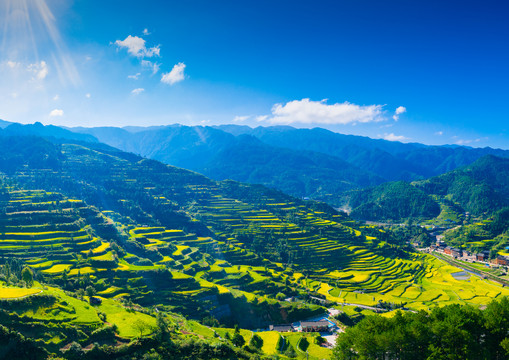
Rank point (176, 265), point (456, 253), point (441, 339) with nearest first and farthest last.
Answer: point (441, 339) → point (176, 265) → point (456, 253)

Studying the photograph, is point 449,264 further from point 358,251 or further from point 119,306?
point 119,306

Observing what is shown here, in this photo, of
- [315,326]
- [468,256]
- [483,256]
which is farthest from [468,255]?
[315,326]

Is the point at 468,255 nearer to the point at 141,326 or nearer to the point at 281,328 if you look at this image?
the point at 281,328

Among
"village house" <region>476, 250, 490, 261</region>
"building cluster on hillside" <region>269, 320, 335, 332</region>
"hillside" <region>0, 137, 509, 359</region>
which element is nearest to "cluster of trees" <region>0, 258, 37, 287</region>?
"hillside" <region>0, 137, 509, 359</region>

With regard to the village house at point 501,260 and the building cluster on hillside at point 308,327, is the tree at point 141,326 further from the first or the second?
the village house at point 501,260

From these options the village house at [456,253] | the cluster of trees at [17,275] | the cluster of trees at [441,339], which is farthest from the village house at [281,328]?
the village house at [456,253]

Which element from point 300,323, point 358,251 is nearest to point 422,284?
point 358,251

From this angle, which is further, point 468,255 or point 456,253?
point 456,253

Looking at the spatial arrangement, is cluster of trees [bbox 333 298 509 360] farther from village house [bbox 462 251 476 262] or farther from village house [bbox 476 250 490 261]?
village house [bbox 462 251 476 262]
